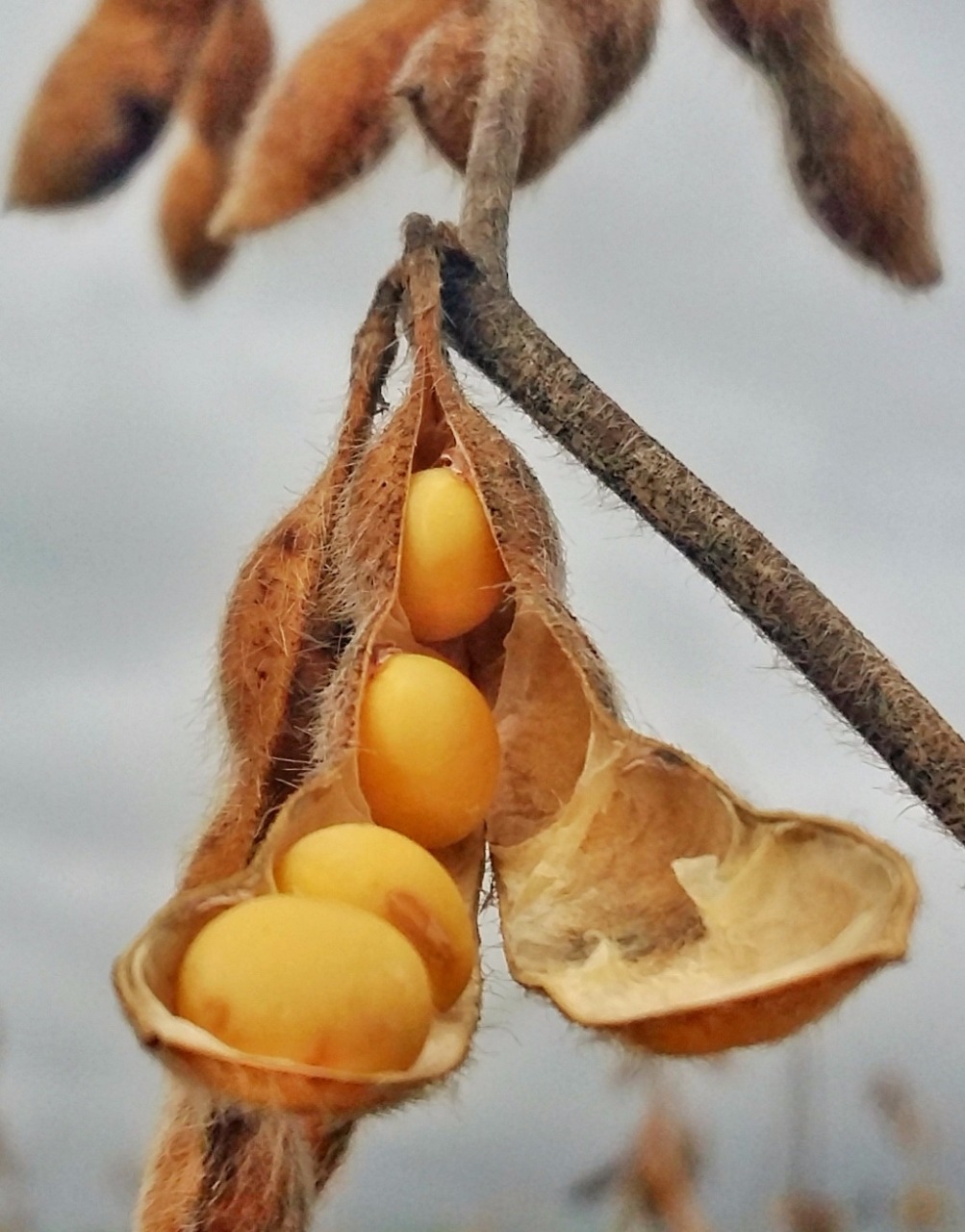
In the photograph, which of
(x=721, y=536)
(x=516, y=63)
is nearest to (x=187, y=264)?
(x=516, y=63)

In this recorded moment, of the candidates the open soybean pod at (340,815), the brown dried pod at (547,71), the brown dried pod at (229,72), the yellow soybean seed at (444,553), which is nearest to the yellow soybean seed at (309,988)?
the open soybean pod at (340,815)

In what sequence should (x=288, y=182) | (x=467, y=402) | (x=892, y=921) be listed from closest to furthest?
1. (x=892, y=921)
2. (x=467, y=402)
3. (x=288, y=182)

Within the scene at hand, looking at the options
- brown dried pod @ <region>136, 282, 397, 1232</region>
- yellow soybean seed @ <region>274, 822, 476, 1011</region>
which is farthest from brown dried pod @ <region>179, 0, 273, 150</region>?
yellow soybean seed @ <region>274, 822, 476, 1011</region>

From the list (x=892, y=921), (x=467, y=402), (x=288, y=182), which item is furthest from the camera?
(x=288, y=182)

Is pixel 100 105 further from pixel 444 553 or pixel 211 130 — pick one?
pixel 444 553

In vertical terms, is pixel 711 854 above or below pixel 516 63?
below

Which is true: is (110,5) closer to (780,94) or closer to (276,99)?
(276,99)
